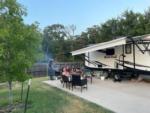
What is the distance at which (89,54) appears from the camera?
22719 mm

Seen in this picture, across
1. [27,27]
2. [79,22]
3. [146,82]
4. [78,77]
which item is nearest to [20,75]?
[27,27]

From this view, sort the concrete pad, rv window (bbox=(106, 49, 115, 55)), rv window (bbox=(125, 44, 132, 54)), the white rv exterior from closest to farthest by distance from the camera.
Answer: the concrete pad → the white rv exterior → rv window (bbox=(125, 44, 132, 54)) → rv window (bbox=(106, 49, 115, 55))

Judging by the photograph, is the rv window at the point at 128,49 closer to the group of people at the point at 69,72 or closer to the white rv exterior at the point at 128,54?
the white rv exterior at the point at 128,54

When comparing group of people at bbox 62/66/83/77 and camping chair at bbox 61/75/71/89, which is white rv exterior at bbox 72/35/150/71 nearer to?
group of people at bbox 62/66/83/77

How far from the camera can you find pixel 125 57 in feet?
59.4

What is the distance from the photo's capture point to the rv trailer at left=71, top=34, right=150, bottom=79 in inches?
648

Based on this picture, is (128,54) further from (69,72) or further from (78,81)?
(78,81)

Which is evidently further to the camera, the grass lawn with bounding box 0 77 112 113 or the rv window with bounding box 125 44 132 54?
the rv window with bounding box 125 44 132 54

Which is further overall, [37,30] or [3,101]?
[3,101]

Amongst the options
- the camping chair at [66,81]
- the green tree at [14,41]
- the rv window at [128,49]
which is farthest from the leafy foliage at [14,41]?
the rv window at [128,49]

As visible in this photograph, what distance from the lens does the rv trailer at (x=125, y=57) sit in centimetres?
1646

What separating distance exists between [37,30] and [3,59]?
2.01 m

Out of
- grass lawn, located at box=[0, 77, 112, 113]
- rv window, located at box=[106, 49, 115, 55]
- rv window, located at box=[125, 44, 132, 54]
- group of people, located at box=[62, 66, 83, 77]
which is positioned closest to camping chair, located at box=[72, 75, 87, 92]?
grass lawn, located at box=[0, 77, 112, 113]

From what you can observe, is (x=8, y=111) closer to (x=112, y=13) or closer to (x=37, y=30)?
(x=37, y=30)
